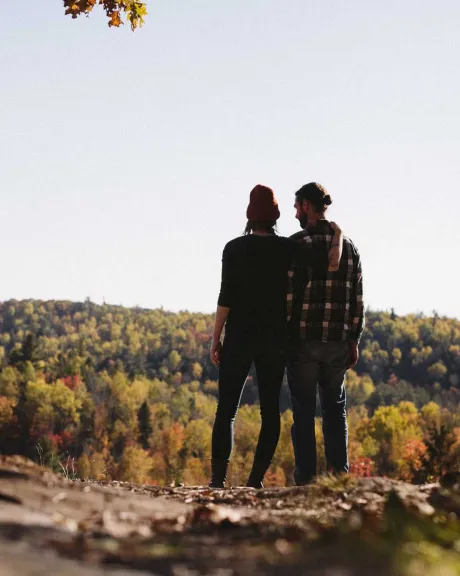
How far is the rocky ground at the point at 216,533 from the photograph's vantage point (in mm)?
2420

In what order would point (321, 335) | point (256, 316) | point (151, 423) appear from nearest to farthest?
point (256, 316) → point (321, 335) → point (151, 423)

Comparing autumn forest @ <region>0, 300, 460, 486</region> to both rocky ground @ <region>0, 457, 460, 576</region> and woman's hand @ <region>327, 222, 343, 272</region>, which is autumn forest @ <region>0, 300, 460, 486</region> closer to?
woman's hand @ <region>327, 222, 343, 272</region>

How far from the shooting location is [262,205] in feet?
21.2

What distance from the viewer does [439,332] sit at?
195875mm

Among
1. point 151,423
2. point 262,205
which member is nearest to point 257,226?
point 262,205

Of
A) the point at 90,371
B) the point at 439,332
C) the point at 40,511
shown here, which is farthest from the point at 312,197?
the point at 439,332

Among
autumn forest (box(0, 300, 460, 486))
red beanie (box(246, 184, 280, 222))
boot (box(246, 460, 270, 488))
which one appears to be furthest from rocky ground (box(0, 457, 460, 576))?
autumn forest (box(0, 300, 460, 486))

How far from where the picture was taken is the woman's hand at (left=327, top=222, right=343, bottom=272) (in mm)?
6423

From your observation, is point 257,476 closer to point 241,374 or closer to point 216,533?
point 241,374

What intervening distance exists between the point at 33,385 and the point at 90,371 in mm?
27281

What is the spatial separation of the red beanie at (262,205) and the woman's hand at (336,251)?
515mm

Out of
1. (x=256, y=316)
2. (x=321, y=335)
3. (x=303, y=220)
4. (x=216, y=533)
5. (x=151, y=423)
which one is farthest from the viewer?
(x=151, y=423)

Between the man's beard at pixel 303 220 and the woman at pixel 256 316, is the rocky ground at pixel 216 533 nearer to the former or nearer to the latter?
the woman at pixel 256 316

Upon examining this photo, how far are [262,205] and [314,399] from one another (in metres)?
1.57
